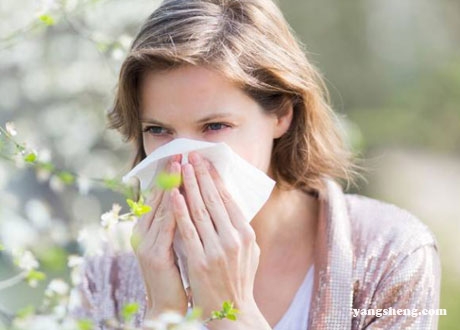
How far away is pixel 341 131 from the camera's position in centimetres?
289

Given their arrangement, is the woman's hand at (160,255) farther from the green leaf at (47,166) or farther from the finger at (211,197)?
the green leaf at (47,166)

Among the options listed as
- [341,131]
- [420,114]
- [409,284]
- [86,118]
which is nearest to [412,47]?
[420,114]

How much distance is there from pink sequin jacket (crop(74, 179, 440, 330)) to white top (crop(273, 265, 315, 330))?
6cm

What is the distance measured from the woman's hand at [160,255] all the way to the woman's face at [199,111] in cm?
14

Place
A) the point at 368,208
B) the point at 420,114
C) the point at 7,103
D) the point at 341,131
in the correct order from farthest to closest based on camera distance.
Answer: the point at 420,114 → the point at 7,103 → the point at 341,131 → the point at 368,208

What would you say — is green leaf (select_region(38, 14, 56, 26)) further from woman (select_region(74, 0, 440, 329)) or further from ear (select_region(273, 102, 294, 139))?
ear (select_region(273, 102, 294, 139))

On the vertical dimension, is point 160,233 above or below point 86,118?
below

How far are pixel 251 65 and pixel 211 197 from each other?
0.42 m

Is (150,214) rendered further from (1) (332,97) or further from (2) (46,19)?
(1) (332,97)

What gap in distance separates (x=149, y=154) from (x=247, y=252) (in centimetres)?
41

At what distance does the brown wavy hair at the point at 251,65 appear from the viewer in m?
2.27

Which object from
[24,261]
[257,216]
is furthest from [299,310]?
[24,261]

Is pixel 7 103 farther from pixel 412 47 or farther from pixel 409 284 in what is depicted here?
pixel 412 47

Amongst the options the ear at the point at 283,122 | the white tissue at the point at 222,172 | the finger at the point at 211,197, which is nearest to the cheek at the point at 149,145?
the white tissue at the point at 222,172
